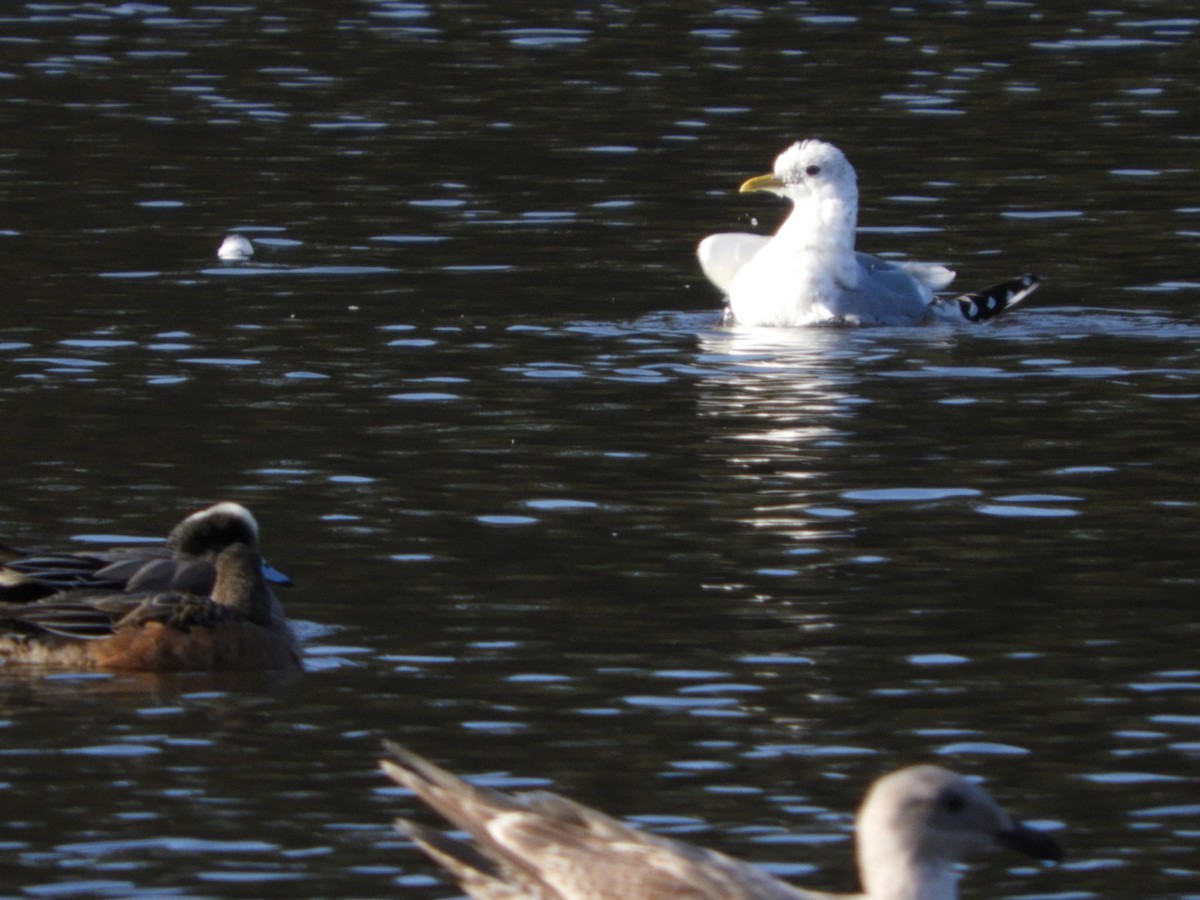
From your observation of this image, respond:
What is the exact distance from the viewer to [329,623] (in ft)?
37.4

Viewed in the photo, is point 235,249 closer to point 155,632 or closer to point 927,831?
point 155,632

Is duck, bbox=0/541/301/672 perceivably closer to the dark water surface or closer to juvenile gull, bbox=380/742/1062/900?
the dark water surface

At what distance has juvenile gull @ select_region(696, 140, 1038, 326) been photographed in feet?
60.1

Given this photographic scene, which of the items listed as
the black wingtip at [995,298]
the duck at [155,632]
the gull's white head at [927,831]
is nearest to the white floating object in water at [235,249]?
the black wingtip at [995,298]

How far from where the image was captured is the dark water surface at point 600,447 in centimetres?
947

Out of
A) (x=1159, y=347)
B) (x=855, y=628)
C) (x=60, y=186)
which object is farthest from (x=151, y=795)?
(x=60, y=186)

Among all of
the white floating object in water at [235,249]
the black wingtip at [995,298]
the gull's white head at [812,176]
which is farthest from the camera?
the white floating object in water at [235,249]

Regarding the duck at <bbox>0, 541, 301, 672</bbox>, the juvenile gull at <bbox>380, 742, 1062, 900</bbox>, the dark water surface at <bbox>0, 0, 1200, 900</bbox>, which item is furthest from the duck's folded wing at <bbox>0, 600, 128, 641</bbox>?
the juvenile gull at <bbox>380, 742, 1062, 900</bbox>

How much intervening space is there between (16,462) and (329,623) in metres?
2.96

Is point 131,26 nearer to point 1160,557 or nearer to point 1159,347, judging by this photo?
point 1159,347

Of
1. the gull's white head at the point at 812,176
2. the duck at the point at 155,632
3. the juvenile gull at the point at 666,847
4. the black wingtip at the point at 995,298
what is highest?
the gull's white head at the point at 812,176

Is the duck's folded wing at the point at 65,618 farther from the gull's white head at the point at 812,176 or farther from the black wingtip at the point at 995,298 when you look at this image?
the gull's white head at the point at 812,176

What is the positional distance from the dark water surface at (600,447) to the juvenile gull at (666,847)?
3.21ft

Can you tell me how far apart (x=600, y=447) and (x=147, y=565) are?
346 cm
